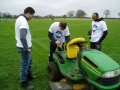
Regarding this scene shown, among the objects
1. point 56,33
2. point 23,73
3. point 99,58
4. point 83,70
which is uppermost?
point 56,33

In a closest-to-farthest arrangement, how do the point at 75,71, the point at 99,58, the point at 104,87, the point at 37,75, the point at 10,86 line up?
the point at 104,87 < the point at 99,58 < the point at 75,71 < the point at 10,86 < the point at 37,75

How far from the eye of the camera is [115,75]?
3.40 m

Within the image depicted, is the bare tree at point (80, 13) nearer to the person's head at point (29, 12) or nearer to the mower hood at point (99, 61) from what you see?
the person's head at point (29, 12)

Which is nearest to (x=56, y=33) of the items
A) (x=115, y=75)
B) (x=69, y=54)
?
(x=69, y=54)

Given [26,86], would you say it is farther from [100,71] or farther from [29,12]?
[100,71]

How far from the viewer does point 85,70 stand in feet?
12.1

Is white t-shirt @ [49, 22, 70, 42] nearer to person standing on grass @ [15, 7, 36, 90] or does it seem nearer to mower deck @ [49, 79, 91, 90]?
person standing on grass @ [15, 7, 36, 90]

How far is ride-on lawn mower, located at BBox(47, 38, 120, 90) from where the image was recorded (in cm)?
336

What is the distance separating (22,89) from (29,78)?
2.05ft

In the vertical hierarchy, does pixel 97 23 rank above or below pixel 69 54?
above

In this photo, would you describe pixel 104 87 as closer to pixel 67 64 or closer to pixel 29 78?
pixel 67 64

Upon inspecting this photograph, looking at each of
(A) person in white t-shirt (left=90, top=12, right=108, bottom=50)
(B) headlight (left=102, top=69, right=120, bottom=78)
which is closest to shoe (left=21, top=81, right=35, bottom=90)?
(B) headlight (left=102, top=69, right=120, bottom=78)

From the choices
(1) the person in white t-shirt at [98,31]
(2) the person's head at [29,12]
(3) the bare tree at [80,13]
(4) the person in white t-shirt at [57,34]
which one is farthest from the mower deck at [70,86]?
(3) the bare tree at [80,13]

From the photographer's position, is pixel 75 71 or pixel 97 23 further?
pixel 97 23
